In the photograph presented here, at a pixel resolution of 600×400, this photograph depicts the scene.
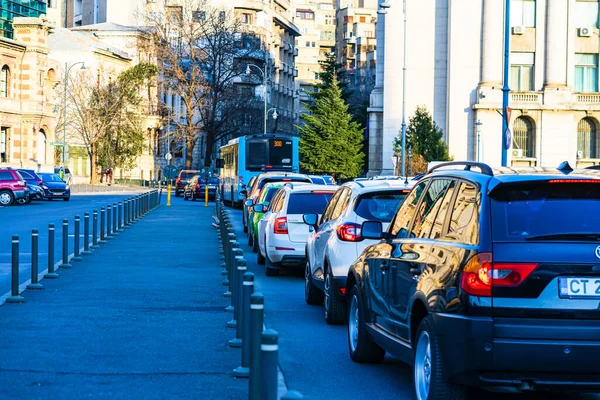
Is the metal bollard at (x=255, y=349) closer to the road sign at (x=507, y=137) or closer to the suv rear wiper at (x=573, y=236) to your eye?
the suv rear wiper at (x=573, y=236)

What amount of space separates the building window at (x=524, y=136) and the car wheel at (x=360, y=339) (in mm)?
57688

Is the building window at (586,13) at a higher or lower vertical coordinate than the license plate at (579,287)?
higher

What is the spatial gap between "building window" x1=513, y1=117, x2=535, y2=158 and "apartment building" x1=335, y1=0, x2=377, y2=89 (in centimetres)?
9041

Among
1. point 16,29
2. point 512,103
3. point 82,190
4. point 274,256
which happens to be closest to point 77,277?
point 274,256

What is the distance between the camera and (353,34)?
548 feet

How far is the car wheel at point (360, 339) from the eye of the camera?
32.4 feet

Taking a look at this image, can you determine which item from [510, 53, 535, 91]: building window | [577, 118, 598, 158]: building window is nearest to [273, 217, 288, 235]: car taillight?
[510, 53, 535, 91]: building window

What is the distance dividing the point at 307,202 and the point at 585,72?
52923 millimetres

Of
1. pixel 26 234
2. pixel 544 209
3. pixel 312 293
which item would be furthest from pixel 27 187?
pixel 544 209

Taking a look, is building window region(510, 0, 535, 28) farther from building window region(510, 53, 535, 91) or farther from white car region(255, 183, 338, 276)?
white car region(255, 183, 338, 276)

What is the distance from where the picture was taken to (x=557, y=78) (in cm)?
6650

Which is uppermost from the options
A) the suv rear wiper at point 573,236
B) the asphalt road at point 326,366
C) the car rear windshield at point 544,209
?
the car rear windshield at point 544,209

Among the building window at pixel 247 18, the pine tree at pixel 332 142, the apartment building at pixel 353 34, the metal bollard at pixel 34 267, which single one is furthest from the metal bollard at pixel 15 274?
the apartment building at pixel 353 34

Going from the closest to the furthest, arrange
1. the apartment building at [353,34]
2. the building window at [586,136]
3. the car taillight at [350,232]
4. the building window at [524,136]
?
the car taillight at [350,232]
the building window at [524,136]
the building window at [586,136]
the apartment building at [353,34]
